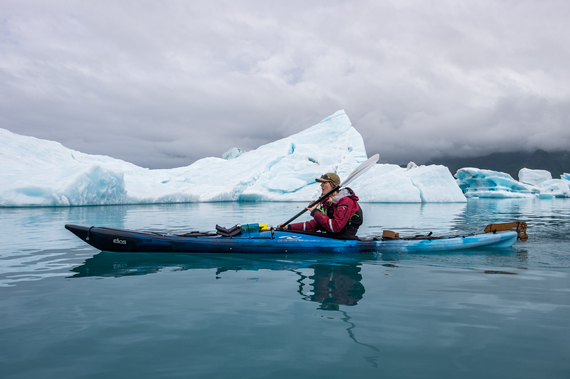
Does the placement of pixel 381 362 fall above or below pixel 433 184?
below

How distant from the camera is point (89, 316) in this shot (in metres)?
2.44

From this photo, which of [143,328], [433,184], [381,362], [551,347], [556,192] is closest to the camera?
[381,362]

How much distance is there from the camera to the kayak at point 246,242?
4.66 meters

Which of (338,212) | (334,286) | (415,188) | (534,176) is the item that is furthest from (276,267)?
(534,176)

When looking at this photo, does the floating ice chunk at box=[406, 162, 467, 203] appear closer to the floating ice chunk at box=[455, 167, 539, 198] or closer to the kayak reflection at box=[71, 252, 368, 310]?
the floating ice chunk at box=[455, 167, 539, 198]

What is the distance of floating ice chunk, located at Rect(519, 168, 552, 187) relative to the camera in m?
49.5

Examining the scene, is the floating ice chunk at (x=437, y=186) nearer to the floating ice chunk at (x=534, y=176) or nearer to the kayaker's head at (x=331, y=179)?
the kayaker's head at (x=331, y=179)

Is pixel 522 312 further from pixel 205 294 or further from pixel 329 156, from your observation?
pixel 329 156

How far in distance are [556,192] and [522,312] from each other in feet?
154

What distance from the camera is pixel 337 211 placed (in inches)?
185

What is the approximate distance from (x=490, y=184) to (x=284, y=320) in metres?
45.9

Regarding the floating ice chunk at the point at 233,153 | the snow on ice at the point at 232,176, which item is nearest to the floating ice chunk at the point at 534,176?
the snow on ice at the point at 232,176

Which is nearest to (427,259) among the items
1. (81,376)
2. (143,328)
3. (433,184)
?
(143,328)

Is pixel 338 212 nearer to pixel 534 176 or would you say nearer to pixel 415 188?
pixel 415 188
